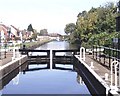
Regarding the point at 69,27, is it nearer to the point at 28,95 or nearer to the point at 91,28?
the point at 91,28

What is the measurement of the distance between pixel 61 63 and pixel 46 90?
55.9 ft

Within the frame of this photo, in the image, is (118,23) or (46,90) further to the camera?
(118,23)

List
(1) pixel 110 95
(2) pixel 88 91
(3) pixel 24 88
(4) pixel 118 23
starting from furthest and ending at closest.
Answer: (4) pixel 118 23, (3) pixel 24 88, (2) pixel 88 91, (1) pixel 110 95

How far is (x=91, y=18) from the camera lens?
206 feet

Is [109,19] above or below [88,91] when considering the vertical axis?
above

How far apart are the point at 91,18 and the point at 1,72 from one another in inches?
1799

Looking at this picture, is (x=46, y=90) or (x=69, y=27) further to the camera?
(x=69, y=27)

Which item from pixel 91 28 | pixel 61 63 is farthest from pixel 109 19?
pixel 61 63

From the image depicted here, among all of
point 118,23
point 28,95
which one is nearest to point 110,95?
point 28,95

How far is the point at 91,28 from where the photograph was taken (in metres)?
60.9

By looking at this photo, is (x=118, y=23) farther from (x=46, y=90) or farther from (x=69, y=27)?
(x=69, y=27)

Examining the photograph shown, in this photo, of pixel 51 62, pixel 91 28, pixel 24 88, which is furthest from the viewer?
pixel 91 28

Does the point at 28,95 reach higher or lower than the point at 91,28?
lower

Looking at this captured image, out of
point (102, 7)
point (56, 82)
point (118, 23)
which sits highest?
point (102, 7)
